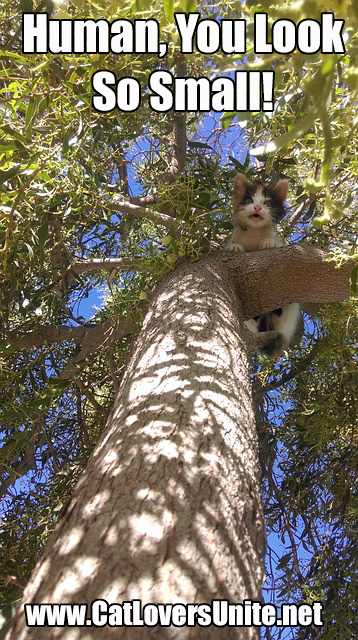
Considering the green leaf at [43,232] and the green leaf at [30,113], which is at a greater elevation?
the green leaf at [30,113]

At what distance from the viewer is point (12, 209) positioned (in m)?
2.01

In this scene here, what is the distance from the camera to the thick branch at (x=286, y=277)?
2.37 m

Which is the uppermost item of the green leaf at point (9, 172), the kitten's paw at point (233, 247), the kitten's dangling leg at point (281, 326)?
the kitten's paw at point (233, 247)

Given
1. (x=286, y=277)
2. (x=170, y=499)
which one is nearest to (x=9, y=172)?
(x=286, y=277)

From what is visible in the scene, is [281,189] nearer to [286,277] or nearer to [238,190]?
[238,190]

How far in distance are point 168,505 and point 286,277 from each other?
154 cm

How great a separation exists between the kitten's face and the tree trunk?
62.4 inches

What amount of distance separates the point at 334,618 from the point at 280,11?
2.58 metres

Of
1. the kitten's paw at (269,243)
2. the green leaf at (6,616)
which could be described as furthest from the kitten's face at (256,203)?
the green leaf at (6,616)

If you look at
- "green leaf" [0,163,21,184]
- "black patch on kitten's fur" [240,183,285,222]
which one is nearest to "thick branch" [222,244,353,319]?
"black patch on kitten's fur" [240,183,285,222]

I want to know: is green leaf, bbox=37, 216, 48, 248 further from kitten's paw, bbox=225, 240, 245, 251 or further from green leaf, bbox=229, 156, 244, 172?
green leaf, bbox=229, 156, 244, 172

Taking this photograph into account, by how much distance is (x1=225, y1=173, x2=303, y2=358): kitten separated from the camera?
3.10 metres

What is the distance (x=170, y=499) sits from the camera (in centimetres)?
106

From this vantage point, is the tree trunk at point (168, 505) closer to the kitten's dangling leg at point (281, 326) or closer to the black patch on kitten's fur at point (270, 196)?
the kitten's dangling leg at point (281, 326)
